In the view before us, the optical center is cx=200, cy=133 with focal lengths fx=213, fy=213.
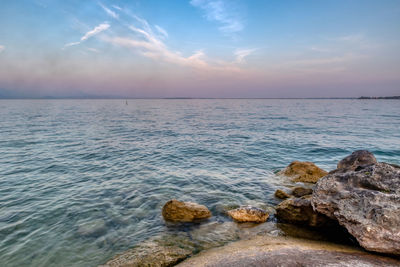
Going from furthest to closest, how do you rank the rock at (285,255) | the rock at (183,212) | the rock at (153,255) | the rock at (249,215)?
the rock at (183,212), the rock at (249,215), the rock at (153,255), the rock at (285,255)

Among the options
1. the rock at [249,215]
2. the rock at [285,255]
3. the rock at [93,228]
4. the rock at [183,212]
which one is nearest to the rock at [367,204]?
the rock at [285,255]

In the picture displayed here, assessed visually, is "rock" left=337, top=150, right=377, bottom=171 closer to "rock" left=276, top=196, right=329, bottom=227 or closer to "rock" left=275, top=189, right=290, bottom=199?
"rock" left=275, top=189, right=290, bottom=199

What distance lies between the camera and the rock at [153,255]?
600 centimetres

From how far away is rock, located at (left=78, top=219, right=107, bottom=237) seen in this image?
7812 millimetres

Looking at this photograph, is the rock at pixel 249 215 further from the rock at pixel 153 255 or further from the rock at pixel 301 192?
the rock at pixel 301 192

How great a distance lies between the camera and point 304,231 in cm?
727

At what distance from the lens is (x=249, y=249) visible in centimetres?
600

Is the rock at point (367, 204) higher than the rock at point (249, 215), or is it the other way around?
the rock at point (367, 204)

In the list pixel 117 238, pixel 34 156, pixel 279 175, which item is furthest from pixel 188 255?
pixel 34 156

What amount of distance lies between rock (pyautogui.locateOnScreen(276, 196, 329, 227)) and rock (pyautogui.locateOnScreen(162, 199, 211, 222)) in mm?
2952

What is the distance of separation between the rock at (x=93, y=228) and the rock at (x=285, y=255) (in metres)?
3.86

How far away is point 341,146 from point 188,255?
23.2 metres

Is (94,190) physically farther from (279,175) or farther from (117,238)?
(279,175)

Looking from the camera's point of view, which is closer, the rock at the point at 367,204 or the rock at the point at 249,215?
the rock at the point at 367,204
